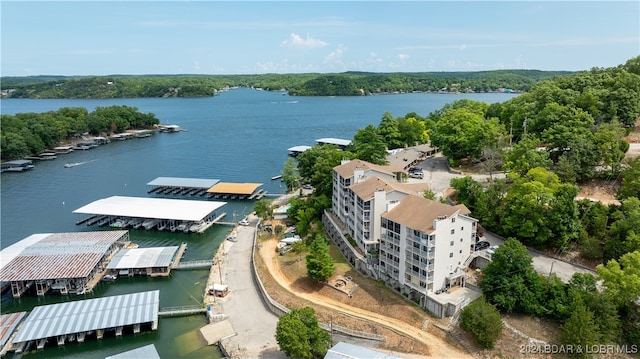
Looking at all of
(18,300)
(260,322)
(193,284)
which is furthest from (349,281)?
(18,300)

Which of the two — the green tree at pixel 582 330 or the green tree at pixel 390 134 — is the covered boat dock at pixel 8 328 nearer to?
the green tree at pixel 582 330

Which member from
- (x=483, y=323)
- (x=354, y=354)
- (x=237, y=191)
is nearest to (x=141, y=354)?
(x=354, y=354)

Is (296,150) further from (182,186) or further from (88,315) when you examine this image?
(88,315)

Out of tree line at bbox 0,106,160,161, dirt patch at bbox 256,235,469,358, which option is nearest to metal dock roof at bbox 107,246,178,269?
dirt patch at bbox 256,235,469,358

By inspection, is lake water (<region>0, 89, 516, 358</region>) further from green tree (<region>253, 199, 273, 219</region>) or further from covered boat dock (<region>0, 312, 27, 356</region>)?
green tree (<region>253, 199, 273, 219</region>)

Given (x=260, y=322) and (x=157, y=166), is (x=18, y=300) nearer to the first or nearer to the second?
(x=260, y=322)

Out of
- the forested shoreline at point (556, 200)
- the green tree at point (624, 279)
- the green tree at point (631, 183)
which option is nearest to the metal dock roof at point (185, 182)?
the forested shoreline at point (556, 200)
